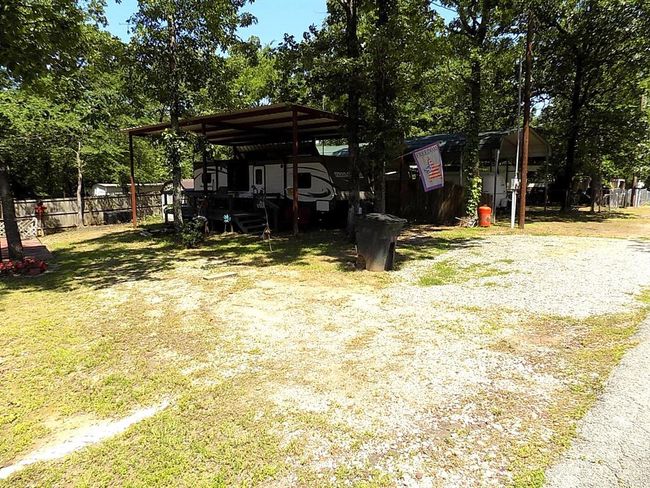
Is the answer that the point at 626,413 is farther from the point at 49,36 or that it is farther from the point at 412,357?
the point at 49,36

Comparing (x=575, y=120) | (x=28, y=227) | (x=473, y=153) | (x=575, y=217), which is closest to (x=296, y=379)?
(x=473, y=153)

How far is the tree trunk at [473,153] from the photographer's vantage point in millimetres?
13961

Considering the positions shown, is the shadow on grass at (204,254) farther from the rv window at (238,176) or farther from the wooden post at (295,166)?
the rv window at (238,176)

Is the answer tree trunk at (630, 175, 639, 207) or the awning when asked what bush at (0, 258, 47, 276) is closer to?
the awning

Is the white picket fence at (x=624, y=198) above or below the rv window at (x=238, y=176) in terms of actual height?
below

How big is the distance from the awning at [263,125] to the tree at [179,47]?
3.18 feet

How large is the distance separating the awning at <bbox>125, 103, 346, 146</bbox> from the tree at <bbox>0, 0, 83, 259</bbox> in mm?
3909

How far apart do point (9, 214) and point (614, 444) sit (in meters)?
10.4

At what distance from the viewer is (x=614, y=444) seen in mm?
2650

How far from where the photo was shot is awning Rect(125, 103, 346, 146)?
425 inches

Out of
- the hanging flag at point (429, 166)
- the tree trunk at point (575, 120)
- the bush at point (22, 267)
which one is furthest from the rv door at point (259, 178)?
the tree trunk at point (575, 120)

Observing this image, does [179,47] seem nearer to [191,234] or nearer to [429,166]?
[191,234]

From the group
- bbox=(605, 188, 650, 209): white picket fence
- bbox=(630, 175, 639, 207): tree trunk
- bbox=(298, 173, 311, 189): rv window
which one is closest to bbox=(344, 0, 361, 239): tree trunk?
bbox=(298, 173, 311, 189): rv window

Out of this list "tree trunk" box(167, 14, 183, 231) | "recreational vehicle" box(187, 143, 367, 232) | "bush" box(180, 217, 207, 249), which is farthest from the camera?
"recreational vehicle" box(187, 143, 367, 232)
